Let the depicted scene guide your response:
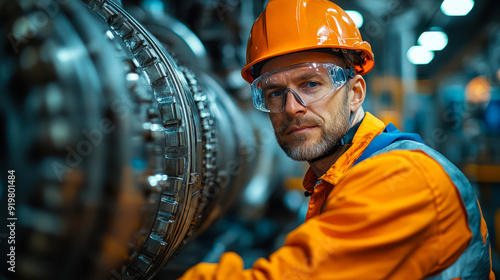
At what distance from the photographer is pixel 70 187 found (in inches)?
28.5

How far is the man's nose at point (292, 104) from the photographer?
133 cm

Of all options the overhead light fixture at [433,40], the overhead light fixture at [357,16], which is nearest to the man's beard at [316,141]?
the overhead light fixture at [357,16]

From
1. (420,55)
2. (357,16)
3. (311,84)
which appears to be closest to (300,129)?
(311,84)

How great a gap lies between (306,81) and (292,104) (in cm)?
9

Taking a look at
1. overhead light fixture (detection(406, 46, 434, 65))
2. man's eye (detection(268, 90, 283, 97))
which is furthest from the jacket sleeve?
overhead light fixture (detection(406, 46, 434, 65))

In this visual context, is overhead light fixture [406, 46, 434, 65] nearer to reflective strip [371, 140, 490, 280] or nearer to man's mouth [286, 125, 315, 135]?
man's mouth [286, 125, 315, 135]

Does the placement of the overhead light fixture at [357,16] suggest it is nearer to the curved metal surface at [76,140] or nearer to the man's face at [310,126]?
the man's face at [310,126]

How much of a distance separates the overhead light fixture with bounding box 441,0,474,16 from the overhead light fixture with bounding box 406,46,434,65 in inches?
91.8

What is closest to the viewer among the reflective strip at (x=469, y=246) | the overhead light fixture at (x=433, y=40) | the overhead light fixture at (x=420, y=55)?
the reflective strip at (x=469, y=246)

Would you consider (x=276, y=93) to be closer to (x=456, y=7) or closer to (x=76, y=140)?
(x=76, y=140)

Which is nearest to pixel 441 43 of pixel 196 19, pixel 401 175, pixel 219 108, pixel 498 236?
pixel 498 236

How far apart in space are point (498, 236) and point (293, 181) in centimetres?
201

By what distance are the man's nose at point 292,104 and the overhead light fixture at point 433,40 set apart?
7757 millimetres

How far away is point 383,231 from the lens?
89 centimetres
